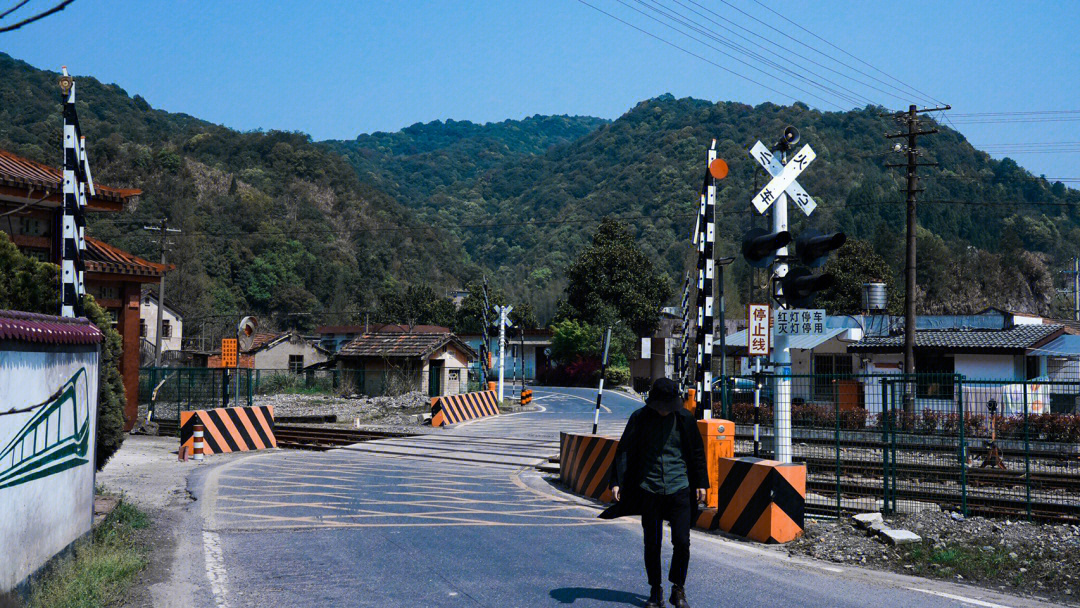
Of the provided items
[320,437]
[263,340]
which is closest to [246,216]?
[263,340]

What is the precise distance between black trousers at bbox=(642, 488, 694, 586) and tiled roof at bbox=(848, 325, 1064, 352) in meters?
28.3

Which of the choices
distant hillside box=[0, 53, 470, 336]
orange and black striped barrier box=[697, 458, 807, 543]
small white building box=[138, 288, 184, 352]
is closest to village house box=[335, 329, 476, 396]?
small white building box=[138, 288, 184, 352]

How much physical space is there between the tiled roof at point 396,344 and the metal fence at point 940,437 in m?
37.0

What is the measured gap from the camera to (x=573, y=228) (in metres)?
174

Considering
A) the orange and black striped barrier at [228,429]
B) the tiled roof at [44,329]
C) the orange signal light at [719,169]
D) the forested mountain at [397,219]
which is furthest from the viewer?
the forested mountain at [397,219]

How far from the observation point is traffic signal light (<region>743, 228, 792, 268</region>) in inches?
414

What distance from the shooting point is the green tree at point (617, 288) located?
76.4 meters

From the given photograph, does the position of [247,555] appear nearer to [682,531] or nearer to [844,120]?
[682,531]

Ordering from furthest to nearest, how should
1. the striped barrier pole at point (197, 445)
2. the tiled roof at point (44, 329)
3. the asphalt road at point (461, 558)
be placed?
the striped barrier pole at point (197, 445), the asphalt road at point (461, 558), the tiled roof at point (44, 329)

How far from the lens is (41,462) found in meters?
7.37

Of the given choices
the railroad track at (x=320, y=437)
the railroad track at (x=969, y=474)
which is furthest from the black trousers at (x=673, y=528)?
the railroad track at (x=320, y=437)

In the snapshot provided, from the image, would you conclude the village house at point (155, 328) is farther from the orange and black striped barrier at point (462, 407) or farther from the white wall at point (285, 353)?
the orange and black striped barrier at point (462, 407)

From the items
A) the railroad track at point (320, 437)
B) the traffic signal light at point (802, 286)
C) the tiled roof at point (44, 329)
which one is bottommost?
the railroad track at point (320, 437)

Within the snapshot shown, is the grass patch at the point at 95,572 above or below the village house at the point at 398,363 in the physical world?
below
